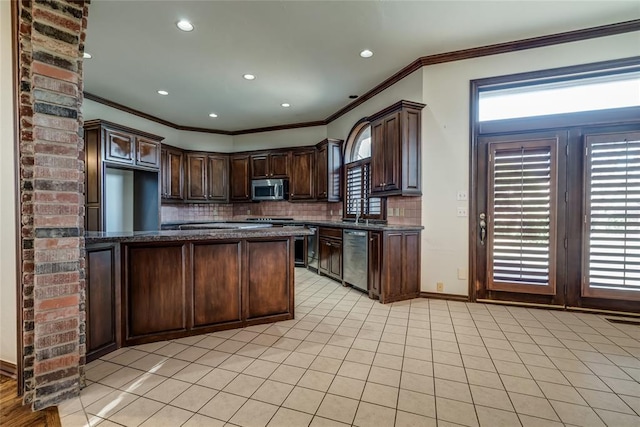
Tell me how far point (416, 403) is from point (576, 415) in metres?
0.83

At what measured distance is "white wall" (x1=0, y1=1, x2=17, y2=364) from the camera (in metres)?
1.78

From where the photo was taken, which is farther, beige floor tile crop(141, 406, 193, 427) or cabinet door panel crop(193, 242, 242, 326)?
cabinet door panel crop(193, 242, 242, 326)

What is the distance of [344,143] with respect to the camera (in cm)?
552

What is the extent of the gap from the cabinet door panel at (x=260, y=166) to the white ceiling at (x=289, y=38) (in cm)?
174

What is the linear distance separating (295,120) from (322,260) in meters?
3.11

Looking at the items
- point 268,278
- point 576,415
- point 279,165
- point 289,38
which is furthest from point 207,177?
point 576,415

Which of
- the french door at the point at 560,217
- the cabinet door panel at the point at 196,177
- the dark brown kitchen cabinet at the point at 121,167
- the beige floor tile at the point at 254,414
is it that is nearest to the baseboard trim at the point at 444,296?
the french door at the point at 560,217

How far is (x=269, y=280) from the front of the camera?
2.85 m

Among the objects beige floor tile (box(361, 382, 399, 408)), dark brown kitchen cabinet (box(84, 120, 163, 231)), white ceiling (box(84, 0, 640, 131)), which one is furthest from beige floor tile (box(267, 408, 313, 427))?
dark brown kitchen cabinet (box(84, 120, 163, 231))

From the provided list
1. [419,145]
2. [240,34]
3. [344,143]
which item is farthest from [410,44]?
[344,143]

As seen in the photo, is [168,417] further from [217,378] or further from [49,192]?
[49,192]

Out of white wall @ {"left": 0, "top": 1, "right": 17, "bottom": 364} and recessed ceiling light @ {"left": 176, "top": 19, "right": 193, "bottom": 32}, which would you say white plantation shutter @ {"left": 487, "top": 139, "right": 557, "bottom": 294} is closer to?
recessed ceiling light @ {"left": 176, "top": 19, "right": 193, "bottom": 32}

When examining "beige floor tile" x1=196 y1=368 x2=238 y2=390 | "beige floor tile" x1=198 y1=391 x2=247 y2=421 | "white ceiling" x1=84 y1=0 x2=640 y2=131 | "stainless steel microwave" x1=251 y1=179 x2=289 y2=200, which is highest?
"white ceiling" x1=84 y1=0 x2=640 y2=131

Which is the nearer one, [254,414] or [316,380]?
[254,414]
